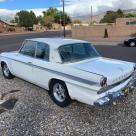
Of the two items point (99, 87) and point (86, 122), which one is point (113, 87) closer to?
point (99, 87)

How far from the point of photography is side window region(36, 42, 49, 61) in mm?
5988

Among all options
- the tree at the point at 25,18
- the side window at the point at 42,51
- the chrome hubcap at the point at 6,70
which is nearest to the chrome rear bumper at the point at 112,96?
the side window at the point at 42,51

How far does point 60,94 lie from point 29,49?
5.98 feet

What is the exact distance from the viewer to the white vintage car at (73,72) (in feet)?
15.7

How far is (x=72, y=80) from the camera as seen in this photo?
16.7 feet

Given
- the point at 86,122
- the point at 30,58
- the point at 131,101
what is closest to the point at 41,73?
the point at 30,58

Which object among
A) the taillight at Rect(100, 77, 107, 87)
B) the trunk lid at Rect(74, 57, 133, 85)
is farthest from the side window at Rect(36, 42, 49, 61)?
the taillight at Rect(100, 77, 107, 87)

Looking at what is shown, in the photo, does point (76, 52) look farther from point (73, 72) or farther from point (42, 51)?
point (73, 72)

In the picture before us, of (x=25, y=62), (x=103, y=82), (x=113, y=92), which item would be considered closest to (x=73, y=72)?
(x=103, y=82)

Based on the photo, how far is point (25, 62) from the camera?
6.59 meters

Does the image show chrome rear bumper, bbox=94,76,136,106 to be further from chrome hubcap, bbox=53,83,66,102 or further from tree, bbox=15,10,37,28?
tree, bbox=15,10,37,28

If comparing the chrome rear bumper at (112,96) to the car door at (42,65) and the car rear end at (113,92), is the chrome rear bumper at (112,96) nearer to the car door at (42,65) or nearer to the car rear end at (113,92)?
the car rear end at (113,92)

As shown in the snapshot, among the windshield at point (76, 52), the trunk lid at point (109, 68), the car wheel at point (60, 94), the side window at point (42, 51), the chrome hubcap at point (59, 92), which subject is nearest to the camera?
the trunk lid at point (109, 68)

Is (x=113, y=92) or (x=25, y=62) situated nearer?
(x=113, y=92)
